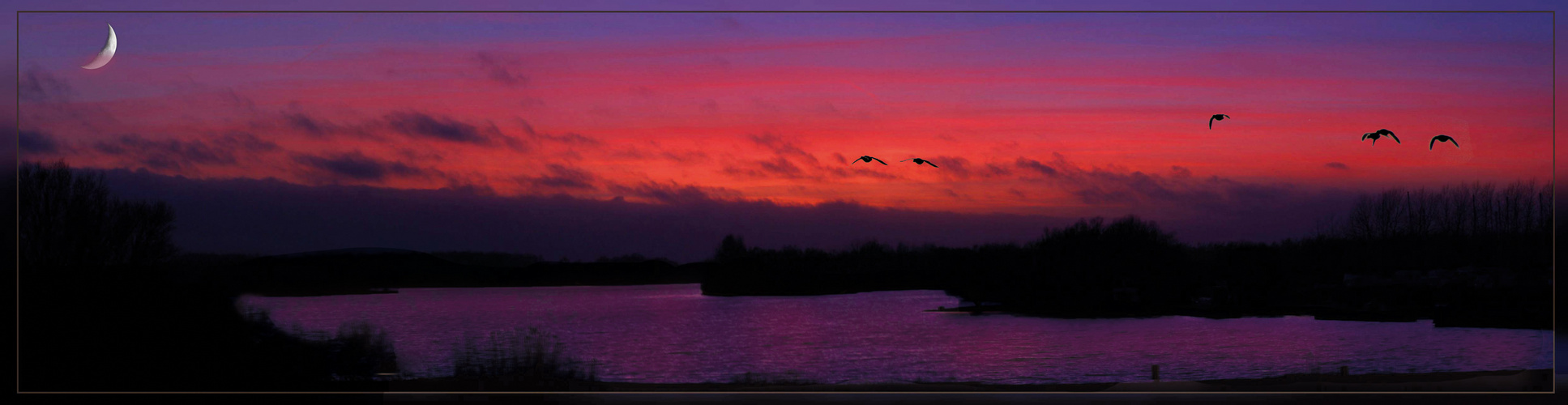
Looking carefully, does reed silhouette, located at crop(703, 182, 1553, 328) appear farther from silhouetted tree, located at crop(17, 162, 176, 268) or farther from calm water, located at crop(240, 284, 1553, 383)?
silhouetted tree, located at crop(17, 162, 176, 268)

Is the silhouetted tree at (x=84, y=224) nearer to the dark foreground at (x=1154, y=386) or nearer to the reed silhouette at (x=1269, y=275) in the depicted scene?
the dark foreground at (x=1154, y=386)

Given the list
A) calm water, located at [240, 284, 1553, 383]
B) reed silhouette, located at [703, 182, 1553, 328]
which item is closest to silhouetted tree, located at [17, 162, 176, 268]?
calm water, located at [240, 284, 1553, 383]

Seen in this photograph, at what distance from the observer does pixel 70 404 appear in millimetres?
16484

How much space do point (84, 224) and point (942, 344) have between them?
48294mm

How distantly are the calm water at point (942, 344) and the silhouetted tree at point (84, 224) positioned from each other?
4260mm

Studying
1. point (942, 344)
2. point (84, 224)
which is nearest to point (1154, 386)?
point (84, 224)

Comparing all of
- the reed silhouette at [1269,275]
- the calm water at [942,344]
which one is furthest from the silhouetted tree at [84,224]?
the reed silhouette at [1269,275]

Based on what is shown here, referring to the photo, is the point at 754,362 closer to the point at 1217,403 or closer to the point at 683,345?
the point at 683,345

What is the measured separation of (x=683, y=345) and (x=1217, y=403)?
52893 mm

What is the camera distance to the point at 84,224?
2808cm

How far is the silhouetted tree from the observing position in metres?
26.8

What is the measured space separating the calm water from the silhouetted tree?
4260mm

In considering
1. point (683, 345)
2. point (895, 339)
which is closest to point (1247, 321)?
point (895, 339)

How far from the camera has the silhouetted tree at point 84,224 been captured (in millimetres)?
26797
